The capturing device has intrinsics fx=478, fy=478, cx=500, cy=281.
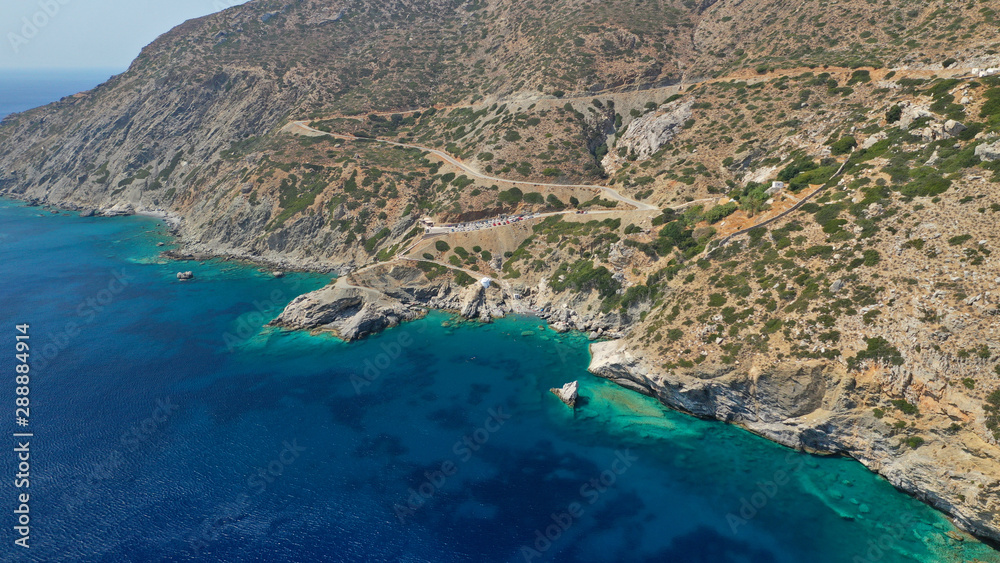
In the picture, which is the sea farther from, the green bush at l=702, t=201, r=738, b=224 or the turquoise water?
the green bush at l=702, t=201, r=738, b=224

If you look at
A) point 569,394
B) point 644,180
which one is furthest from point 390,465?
point 644,180

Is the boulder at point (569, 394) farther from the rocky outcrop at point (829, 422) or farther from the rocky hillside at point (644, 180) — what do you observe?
the rocky hillside at point (644, 180)

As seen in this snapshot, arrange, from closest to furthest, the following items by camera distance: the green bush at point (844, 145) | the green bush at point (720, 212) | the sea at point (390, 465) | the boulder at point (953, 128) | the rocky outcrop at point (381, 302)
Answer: the sea at point (390, 465), the boulder at point (953, 128), the green bush at point (844, 145), the green bush at point (720, 212), the rocky outcrop at point (381, 302)

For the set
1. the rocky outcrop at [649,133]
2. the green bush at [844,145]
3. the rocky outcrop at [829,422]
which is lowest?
the rocky outcrop at [829,422]

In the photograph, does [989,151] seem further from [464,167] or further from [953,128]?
[464,167]

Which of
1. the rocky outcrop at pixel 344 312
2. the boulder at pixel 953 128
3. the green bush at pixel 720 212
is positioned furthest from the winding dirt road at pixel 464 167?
the boulder at pixel 953 128

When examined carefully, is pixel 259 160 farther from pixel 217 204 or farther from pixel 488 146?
pixel 488 146

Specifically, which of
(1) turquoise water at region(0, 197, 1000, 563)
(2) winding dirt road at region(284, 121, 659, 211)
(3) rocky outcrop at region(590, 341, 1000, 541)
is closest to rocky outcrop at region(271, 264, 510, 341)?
(1) turquoise water at region(0, 197, 1000, 563)
